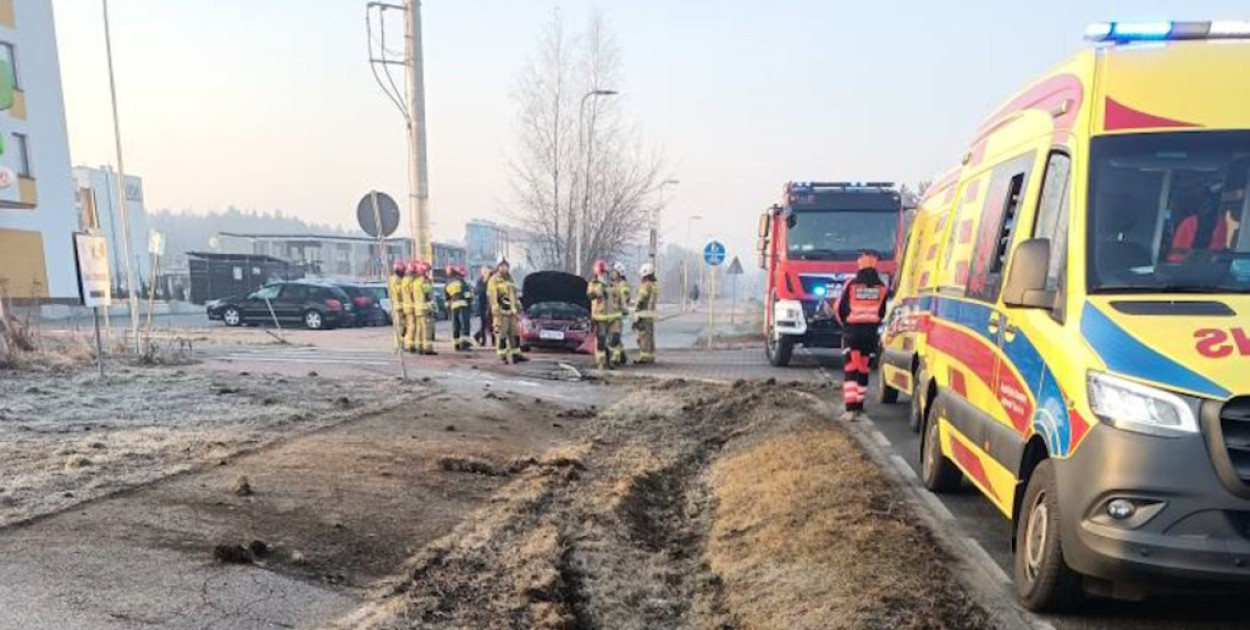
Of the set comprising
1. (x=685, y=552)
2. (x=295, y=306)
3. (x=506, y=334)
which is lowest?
(x=295, y=306)

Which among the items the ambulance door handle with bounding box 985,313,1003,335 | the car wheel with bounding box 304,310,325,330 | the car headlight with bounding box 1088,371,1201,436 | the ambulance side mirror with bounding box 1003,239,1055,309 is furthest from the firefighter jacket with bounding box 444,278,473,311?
the car headlight with bounding box 1088,371,1201,436

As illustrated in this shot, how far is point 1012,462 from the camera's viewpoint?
14.4ft

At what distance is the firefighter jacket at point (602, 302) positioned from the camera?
15.2m

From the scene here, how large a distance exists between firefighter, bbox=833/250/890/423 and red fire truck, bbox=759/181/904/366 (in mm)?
4724

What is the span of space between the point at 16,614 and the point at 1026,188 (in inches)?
220

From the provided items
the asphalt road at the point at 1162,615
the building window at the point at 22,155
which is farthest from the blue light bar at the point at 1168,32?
the building window at the point at 22,155

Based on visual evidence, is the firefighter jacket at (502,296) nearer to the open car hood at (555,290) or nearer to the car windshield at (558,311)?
the car windshield at (558,311)

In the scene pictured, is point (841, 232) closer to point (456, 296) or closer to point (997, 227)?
point (456, 296)

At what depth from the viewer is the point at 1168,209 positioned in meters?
4.10

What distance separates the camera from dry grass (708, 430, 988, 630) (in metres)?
4.01

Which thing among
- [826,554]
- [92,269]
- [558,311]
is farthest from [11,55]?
[826,554]

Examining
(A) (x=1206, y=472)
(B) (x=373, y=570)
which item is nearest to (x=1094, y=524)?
(A) (x=1206, y=472)

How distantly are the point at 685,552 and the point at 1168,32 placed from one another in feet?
13.7

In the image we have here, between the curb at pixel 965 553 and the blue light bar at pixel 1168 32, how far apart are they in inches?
120
